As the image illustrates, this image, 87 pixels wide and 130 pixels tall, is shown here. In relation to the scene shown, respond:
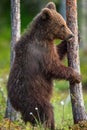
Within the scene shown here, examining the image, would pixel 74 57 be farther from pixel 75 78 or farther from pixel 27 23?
pixel 27 23

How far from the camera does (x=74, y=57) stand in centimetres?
1088

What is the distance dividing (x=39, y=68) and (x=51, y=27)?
659mm

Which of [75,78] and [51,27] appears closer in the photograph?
[75,78]

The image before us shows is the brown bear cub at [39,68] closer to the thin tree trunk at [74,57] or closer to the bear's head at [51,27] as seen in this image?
the bear's head at [51,27]

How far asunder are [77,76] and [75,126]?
Result: 85cm

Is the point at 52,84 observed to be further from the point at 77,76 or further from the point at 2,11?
the point at 2,11

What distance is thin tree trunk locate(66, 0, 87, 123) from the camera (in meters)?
10.9

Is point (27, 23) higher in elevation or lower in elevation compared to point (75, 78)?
higher

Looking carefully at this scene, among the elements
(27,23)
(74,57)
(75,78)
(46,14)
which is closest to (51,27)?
(46,14)

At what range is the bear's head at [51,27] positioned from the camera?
1096 cm

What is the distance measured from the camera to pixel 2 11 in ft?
127

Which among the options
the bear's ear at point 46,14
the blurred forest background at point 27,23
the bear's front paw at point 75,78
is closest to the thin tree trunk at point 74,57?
the bear's front paw at point 75,78

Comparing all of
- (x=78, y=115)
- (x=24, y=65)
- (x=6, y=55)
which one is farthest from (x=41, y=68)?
(x=6, y=55)

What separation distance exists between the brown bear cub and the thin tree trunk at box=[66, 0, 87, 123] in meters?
0.11
